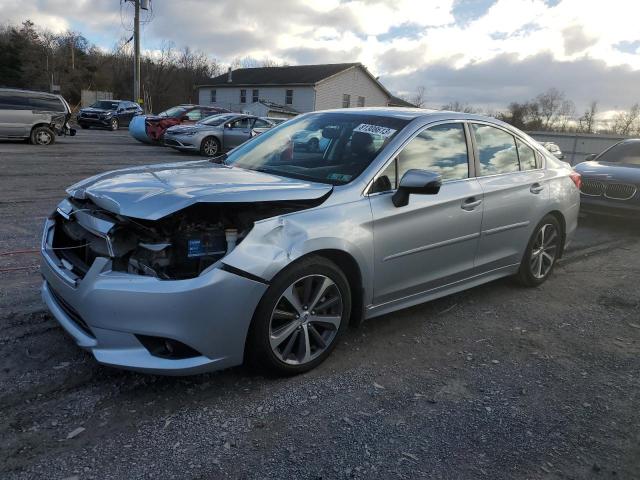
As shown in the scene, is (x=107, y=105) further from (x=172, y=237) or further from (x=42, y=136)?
(x=172, y=237)

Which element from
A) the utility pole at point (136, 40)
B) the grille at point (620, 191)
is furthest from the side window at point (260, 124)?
the utility pole at point (136, 40)

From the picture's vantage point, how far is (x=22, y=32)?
65.4 meters

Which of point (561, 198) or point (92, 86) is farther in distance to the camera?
point (92, 86)

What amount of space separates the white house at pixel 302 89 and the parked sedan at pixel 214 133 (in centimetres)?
2465

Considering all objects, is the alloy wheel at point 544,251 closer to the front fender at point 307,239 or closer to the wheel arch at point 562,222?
the wheel arch at point 562,222

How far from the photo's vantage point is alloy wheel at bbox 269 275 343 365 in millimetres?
3118

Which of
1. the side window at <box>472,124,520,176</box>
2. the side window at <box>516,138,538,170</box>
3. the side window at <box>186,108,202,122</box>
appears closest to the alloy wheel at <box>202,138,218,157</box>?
the side window at <box>186,108,202,122</box>

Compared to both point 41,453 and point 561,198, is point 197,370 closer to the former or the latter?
point 41,453

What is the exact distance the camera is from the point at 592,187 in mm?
8898

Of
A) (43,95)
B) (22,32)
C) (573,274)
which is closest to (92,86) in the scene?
(22,32)

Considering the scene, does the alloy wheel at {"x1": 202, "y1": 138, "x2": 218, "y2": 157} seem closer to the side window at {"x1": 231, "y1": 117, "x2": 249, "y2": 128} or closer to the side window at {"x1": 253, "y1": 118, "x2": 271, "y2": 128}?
the side window at {"x1": 231, "y1": 117, "x2": 249, "y2": 128}

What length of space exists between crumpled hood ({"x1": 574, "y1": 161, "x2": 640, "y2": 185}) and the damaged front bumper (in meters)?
7.85

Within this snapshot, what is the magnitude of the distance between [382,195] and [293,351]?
1217 millimetres

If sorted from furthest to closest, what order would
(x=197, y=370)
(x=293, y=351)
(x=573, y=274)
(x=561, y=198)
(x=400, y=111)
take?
(x=573, y=274)
(x=561, y=198)
(x=400, y=111)
(x=293, y=351)
(x=197, y=370)
